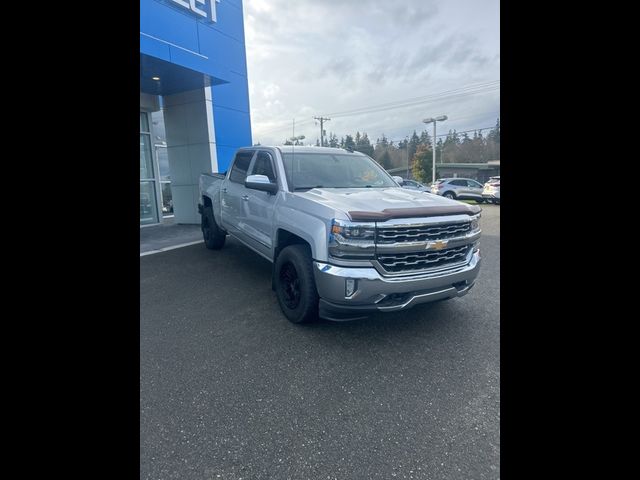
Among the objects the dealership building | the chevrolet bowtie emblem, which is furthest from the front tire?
the dealership building

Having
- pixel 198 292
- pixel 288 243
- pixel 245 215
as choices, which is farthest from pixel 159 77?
pixel 288 243

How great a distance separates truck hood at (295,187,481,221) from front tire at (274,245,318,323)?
60cm

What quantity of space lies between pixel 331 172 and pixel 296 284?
66.1 inches

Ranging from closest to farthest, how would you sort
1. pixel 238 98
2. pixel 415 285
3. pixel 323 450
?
pixel 323 450 → pixel 415 285 → pixel 238 98

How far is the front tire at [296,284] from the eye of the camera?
3.33m

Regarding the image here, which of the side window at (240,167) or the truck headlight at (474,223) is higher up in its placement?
the side window at (240,167)

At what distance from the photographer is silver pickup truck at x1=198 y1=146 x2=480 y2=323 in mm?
2979

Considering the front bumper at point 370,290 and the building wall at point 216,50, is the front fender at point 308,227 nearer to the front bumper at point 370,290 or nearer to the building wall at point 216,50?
the front bumper at point 370,290

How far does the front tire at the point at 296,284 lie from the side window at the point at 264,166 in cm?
117

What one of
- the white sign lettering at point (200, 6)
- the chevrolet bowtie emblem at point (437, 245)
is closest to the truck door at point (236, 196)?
the chevrolet bowtie emblem at point (437, 245)

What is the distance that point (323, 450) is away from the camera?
6.64ft
